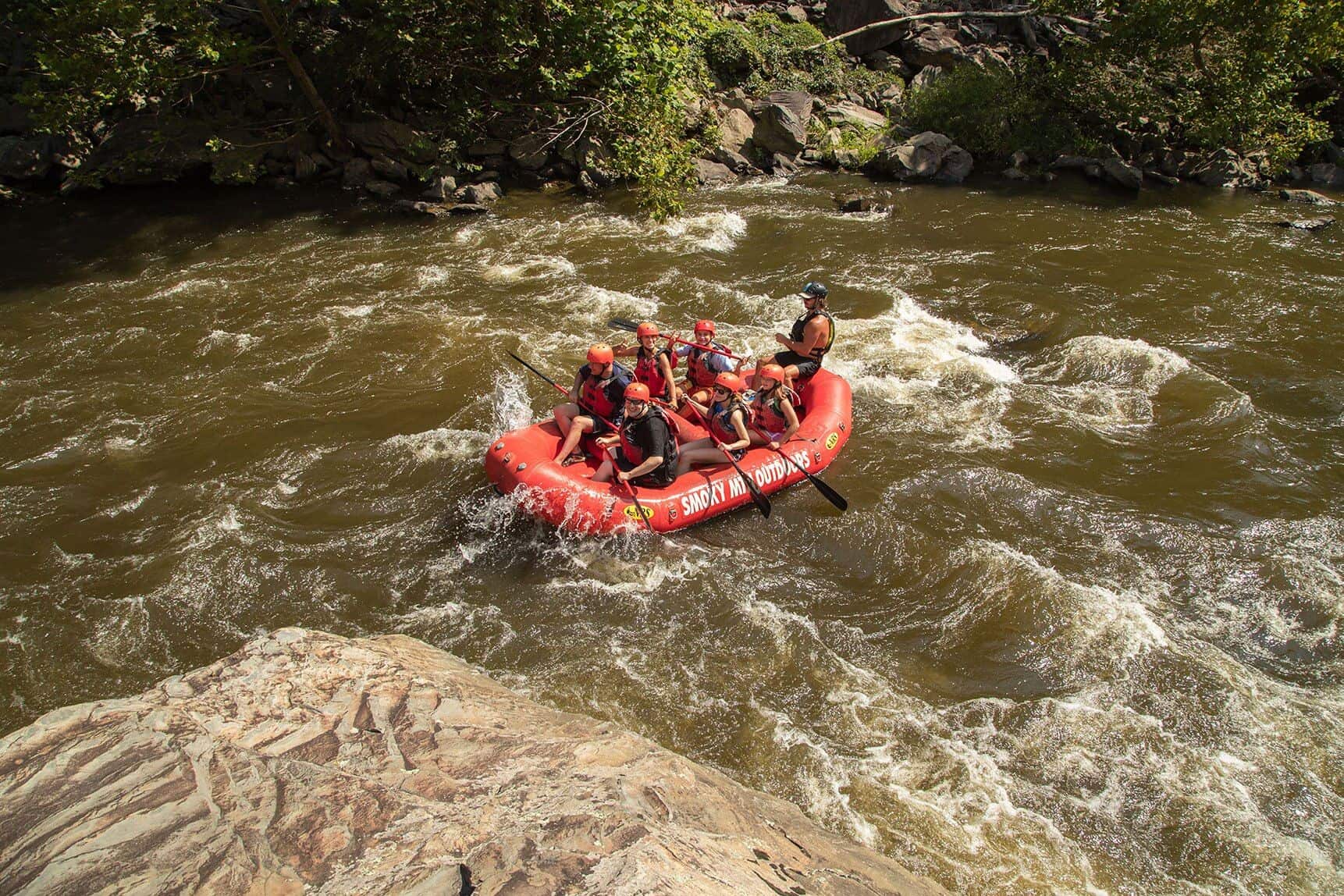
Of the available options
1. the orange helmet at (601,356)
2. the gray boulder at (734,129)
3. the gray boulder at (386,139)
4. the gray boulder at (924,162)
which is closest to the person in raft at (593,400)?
the orange helmet at (601,356)

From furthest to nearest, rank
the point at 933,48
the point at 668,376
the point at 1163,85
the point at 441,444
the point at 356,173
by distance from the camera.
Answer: the point at 933,48
the point at 1163,85
the point at 356,173
the point at 441,444
the point at 668,376

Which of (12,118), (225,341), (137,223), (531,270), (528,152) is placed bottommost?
(225,341)

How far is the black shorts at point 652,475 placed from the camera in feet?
20.2

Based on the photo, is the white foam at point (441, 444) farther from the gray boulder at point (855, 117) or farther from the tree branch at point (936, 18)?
the tree branch at point (936, 18)

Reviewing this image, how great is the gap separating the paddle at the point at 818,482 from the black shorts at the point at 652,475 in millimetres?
944

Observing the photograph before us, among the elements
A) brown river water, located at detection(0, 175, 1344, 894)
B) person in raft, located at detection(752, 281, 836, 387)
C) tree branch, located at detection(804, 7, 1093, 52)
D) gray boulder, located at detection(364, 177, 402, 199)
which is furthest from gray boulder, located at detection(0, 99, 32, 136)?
tree branch, located at detection(804, 7, 1093, 52)

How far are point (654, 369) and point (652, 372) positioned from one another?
35mm

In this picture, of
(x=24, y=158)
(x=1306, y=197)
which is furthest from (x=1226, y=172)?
(x=24, y=158)

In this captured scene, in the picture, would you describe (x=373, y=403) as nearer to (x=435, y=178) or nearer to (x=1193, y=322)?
(x=435, y=178)

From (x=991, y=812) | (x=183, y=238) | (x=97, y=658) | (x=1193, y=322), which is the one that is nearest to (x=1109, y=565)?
(x=991, y=812)

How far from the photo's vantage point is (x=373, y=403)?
25.2ft

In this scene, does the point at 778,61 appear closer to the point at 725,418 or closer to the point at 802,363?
the point at 802,363

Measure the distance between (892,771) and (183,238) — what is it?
1183 cm

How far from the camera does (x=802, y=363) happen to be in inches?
289
